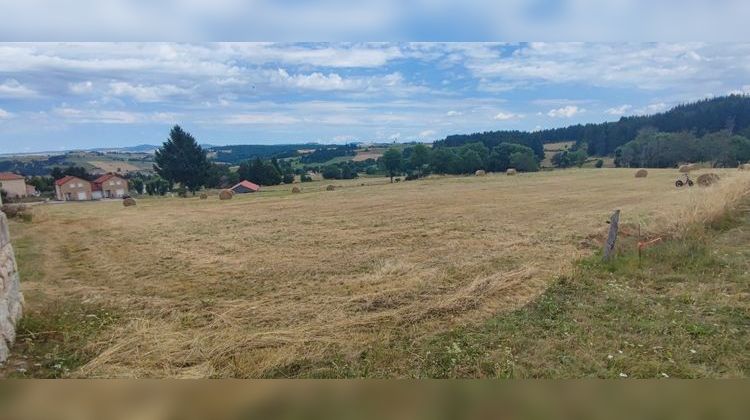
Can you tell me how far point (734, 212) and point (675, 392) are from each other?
36.9 ft

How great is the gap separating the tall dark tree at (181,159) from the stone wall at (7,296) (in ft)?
4.27

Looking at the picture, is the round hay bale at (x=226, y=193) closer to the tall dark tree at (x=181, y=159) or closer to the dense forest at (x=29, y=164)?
the tall dark tree at (x=181, y=159)

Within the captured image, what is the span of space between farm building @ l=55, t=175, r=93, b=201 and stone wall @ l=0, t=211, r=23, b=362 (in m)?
1.31

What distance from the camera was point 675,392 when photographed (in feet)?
2.86

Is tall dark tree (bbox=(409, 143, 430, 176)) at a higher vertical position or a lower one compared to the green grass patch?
higher

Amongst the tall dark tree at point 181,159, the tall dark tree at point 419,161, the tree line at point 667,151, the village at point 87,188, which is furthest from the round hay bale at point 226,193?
the tree line at point 667,151

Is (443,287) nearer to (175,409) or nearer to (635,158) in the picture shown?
(175,409)

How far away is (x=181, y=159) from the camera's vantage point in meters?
3.83

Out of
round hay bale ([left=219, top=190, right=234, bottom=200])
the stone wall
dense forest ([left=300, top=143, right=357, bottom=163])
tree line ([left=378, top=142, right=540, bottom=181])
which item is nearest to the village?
the stone wall

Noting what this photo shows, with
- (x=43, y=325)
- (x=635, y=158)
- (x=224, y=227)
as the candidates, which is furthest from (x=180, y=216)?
(x=635, y=158)

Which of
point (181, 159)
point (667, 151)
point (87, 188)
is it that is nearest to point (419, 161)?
point (667, 151)

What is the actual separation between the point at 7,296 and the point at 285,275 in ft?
11.5

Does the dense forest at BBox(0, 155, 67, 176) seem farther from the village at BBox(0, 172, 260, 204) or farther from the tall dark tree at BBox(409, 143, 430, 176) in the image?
the tall dark tree at BBox(409, 143, 430, 176)

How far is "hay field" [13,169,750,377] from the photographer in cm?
369
